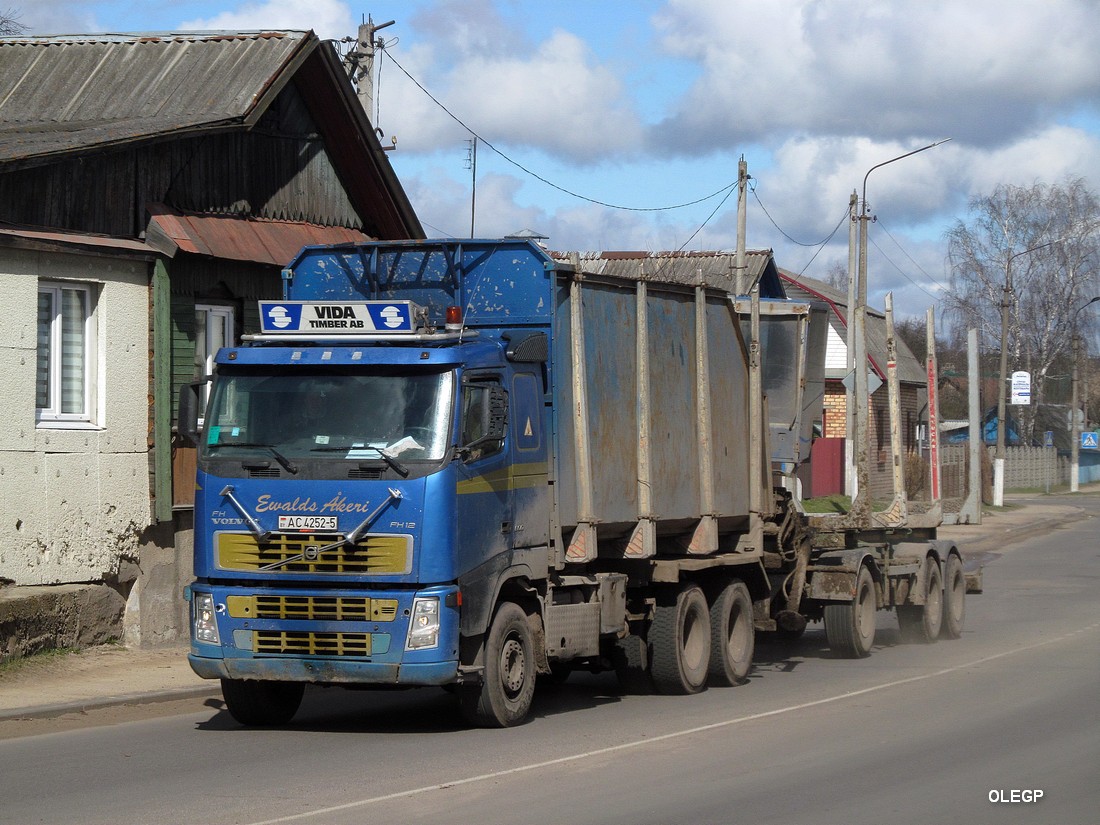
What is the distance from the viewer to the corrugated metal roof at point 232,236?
580 inches

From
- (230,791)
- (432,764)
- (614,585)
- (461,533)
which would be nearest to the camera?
(230,791)

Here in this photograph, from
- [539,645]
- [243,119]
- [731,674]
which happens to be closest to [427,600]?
[539,645]

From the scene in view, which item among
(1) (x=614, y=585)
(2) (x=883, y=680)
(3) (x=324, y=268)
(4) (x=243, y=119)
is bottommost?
(2) (x=883, y=680)

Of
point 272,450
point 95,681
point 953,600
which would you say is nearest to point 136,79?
point 95,681

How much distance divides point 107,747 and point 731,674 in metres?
5.83

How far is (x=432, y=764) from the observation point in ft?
28.7

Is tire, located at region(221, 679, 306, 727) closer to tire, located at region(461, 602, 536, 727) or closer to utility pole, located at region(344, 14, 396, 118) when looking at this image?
tire, located at region(461, 602, 536, 727)

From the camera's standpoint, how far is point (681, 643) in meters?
12.2

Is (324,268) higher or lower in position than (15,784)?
higher

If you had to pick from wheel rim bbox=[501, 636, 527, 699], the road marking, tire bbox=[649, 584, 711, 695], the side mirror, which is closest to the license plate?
the side mirror

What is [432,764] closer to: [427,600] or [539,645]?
[427,600]

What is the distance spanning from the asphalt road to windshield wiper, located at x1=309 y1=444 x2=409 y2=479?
1857 millimetres

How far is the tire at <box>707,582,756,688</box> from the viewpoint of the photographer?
12.9 metres

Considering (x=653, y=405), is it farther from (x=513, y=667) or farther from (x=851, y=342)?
(x=851, y=342)
